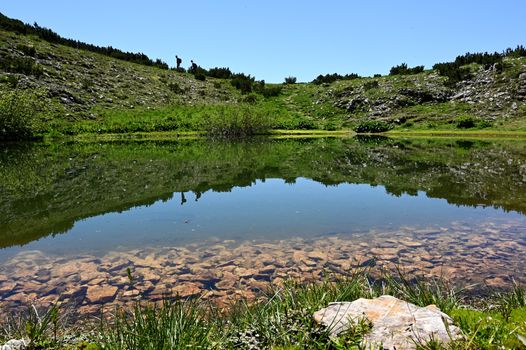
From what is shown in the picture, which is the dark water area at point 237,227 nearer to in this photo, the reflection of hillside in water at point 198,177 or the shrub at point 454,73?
Result: the reflection of hillside in water at point 198,177

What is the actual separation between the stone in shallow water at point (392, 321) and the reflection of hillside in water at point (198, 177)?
903 centimetres

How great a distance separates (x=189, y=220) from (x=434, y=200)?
8.84 m

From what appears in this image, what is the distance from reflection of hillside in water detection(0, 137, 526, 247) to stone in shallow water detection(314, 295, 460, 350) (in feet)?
29.6

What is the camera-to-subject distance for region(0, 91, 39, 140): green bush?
42906 mm

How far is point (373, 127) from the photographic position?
190 feet

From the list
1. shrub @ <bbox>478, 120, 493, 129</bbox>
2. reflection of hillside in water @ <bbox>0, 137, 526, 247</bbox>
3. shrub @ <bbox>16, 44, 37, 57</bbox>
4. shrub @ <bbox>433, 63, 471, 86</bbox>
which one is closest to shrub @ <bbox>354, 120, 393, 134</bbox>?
shrub @ <bbox>478, 120, 493, 129</bbox>

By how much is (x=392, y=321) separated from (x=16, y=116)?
48854 mm

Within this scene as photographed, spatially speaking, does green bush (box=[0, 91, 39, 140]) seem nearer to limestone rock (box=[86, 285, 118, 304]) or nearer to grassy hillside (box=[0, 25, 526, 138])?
grassy hillside (box=[0, 25, 526, 138])

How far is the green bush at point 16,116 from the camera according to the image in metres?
42.9

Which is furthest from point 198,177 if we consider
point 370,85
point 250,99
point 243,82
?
point 243,82

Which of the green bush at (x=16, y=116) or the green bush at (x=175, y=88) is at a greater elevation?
the green bush at (x=175, y=88)

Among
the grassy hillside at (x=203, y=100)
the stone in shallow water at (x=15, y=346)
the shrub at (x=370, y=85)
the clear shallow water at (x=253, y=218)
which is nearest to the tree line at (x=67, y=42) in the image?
the grassy hillside at (x=203, y=100)

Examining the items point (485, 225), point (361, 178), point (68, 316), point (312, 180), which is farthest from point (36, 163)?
point (485, 225)

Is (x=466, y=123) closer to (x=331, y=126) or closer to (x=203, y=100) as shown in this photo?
(x=331, y=126)
